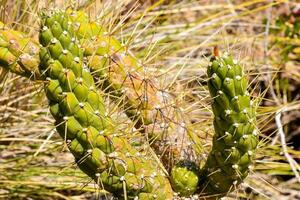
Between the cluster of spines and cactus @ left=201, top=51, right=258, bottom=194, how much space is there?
20cm

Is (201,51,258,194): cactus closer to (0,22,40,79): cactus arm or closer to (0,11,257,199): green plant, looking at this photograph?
(0,11,257,199): green plant

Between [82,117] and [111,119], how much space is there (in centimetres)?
14

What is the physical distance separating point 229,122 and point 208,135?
300mm

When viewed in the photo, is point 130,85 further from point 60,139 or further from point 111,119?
point 60,139

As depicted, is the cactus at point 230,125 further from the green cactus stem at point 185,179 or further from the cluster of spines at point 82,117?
the cluster of spines at point 82,117

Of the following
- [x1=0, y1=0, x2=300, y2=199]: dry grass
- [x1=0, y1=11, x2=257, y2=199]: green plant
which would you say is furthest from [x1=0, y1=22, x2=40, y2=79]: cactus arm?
[x1=0, y1=0, x2=300, y2=199]: dry grass

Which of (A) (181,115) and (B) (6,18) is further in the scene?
(B) (6,18)

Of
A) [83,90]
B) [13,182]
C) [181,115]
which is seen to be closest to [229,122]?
[181,115]

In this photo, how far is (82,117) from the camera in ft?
5.56

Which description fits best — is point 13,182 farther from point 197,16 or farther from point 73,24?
point 197,16

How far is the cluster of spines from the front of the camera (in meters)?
1.68

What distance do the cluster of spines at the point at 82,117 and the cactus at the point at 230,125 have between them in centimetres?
20

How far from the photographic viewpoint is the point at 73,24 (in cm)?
186

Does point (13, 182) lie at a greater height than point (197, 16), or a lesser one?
lesser
